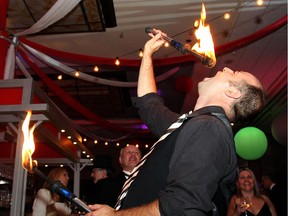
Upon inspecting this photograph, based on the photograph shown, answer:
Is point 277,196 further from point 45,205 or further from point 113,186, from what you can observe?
point 45,205

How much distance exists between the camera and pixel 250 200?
3547 millimetres

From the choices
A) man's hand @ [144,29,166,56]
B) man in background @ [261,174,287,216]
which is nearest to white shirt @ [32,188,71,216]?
man's hand @ [144,29,166,56]

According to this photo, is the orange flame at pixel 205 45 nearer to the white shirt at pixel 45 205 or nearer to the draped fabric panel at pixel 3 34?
the white shirt at pixel 45 205

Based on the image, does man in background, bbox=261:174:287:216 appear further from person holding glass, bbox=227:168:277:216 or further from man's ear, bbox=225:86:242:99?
man's ear, bbox=225:86:242:99

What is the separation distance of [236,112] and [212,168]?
0.44m

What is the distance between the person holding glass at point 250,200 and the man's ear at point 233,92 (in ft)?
7.37

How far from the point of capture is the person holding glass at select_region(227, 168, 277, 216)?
3.39m

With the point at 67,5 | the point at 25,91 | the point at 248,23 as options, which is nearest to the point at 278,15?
the point at 248,23

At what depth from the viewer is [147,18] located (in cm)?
544

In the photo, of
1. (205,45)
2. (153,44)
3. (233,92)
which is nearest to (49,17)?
(153,44)

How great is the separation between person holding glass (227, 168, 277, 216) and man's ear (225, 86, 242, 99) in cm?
225

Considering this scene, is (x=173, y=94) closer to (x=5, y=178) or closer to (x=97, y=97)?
(x=97, y=97)

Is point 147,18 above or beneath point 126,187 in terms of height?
above

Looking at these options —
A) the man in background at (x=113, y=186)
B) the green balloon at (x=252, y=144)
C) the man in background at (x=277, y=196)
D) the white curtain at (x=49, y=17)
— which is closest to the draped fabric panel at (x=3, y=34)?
the white curtain at (x=49, y=17)
